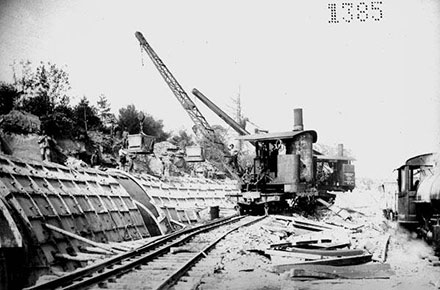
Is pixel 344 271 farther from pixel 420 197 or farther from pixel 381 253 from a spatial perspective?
pixel 420 197

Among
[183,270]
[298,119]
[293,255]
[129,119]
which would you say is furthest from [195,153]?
[129,119]

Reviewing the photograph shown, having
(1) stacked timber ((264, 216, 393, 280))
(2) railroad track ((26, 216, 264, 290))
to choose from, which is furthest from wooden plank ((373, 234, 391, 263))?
(2) railroad track ((26, 216, 264, 290))

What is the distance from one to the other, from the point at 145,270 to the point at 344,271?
318cm

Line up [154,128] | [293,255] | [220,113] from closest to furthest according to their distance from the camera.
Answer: [293,255] → [220,113] → [154,128]

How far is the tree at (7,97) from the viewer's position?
69.5 feet

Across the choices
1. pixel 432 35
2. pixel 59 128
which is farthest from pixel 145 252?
pixel 59 128

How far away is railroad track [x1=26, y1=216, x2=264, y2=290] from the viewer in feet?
17.8

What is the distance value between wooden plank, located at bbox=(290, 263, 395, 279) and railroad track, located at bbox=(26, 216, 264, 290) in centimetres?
158

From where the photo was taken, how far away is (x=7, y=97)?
21547 mm

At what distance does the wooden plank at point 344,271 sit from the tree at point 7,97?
19.8m

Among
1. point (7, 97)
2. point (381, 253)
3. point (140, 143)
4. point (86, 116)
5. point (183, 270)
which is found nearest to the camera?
point (183, 270)

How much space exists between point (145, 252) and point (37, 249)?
1.99m

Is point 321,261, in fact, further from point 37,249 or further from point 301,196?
point 301,196

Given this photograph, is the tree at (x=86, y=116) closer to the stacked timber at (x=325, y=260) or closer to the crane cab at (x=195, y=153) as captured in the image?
Answer: the crane cab at (x=195, y=153)
